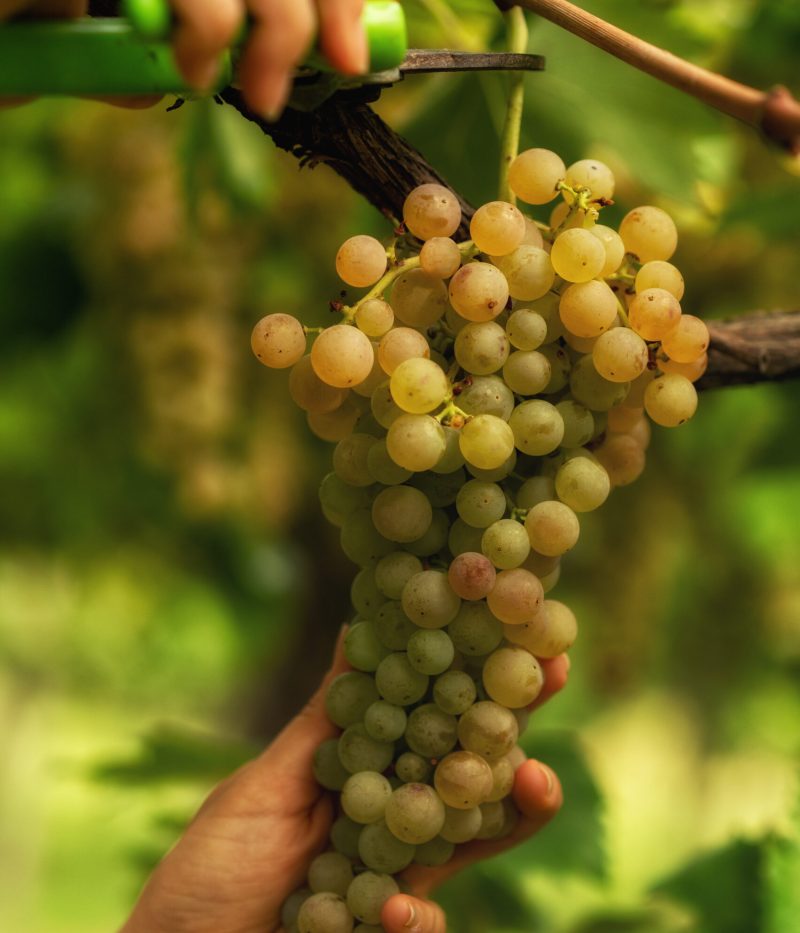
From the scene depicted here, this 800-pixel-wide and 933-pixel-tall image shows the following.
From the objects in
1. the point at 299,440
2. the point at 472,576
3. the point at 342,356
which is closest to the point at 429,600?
the point at 472,576

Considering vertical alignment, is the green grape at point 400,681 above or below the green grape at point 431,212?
below

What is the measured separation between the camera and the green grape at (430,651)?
0.51 metres

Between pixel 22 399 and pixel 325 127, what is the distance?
55.0 inches

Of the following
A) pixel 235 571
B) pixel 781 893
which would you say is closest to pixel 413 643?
pixel 781 893

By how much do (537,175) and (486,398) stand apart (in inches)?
4.5

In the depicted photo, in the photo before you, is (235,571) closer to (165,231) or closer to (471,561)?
(165,231)

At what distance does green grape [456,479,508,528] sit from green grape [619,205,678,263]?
5.9 inches

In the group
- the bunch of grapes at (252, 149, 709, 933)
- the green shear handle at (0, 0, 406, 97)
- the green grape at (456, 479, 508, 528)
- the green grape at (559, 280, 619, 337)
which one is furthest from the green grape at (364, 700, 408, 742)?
the green shear handle at (0, 0, 406, 97)

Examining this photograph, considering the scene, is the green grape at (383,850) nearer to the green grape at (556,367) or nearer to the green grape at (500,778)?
the green grape at (500,778)

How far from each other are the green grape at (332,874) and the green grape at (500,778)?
0.28 feet

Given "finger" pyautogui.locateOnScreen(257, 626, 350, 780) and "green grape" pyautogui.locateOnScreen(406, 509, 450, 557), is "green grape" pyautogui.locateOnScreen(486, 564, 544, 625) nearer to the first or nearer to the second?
"green grape" pyautogui.locateOnScreen(406, 509, 450, 557)

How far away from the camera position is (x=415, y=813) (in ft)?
1.66

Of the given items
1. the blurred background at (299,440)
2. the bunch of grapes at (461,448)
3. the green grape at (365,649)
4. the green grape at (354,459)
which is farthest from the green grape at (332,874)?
the blurred background at (299,440)

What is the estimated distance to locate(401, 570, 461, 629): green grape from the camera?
50 centimetres
